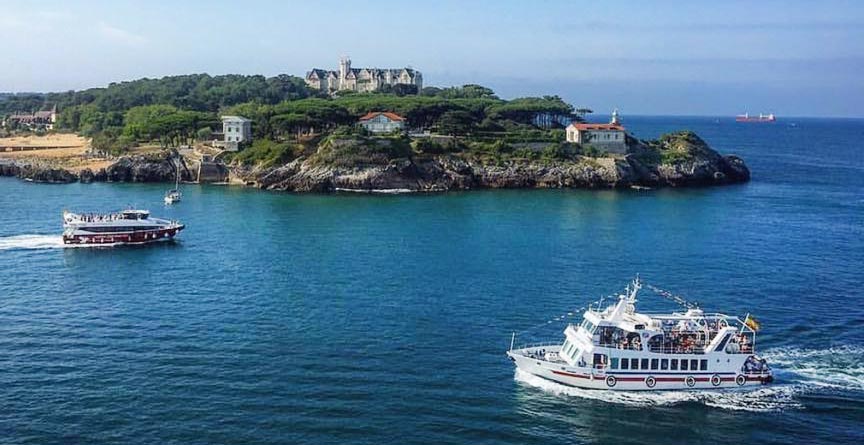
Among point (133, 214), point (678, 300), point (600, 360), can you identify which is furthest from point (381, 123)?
point (600, 360)

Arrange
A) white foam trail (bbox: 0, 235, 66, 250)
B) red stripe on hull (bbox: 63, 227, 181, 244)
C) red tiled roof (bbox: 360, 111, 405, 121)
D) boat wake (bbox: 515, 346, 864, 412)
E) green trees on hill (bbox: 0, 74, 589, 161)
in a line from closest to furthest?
boat wake (bbox: 515, 346, 864, 412) < white foam trail (bbox: 0, 235, 66, 250) < red stripe on hull (bbox: 63, 227, 181, 244) < green trees on hill (bbox: 0, 74, 589, 161) < red tiled roof (bbox: 360, 111, 405, 121)

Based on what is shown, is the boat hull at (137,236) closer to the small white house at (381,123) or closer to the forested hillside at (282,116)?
the forested hillside at (282,116)

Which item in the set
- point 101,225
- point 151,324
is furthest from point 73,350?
point 101,225

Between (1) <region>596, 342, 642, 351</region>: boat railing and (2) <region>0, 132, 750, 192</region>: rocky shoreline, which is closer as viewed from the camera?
(1) <region>596, 342, 642, 351</region>: boat railing

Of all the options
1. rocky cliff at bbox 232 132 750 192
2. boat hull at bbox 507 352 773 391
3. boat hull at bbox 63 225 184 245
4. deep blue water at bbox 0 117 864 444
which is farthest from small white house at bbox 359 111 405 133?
boat hull at bbox 507 352 773 391

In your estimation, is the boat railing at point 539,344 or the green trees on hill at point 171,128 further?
the green trees on hill at point 171,128

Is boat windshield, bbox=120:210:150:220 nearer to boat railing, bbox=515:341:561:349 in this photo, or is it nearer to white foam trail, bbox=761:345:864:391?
boat railing, bbox=515:341:561:349

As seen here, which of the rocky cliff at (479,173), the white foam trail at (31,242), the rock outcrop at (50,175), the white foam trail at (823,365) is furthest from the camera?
the rock outcrop at (50,175)

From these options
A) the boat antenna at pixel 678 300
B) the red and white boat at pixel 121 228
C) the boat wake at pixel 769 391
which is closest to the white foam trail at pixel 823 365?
the boat wake at pixel 769 391
